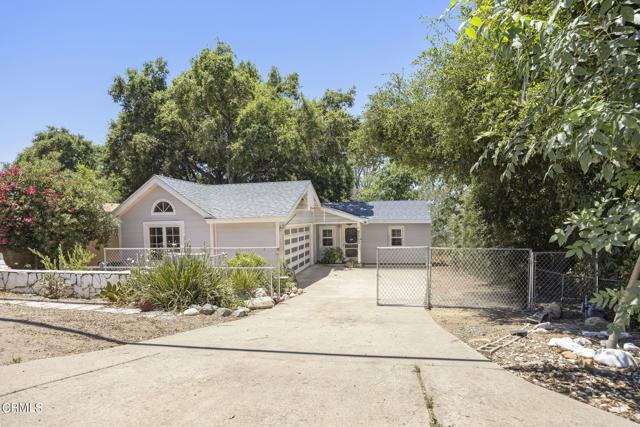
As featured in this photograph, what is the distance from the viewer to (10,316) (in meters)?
7.59

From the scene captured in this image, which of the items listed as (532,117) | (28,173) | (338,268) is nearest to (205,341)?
(532,117)

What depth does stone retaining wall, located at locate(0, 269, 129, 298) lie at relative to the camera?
401 inches

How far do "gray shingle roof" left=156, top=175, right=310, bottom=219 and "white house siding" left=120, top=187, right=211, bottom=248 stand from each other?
1.78 ft

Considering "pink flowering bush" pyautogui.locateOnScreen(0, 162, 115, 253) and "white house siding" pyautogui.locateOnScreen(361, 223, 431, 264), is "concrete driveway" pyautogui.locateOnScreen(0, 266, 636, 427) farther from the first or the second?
"white house siding" pyautogui.locateOnScreen(361, 223, 431, 264)

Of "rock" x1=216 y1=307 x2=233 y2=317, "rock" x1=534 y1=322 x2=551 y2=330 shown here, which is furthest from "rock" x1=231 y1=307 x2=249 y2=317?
"rock" x1=534 y1=322 x2=551 y2=330

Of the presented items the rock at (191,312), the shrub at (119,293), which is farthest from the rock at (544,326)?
the shrub at (119,293)

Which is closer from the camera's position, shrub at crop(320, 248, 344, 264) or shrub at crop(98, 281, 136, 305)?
shrub at crop(98, 281, 136, 305)

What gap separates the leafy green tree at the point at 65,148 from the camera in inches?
1350

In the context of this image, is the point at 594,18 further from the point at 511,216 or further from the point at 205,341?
the point at 511,216

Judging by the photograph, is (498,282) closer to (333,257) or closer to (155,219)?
(333,257)

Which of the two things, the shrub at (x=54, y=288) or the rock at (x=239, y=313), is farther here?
the shrub at (x=54, y=288)

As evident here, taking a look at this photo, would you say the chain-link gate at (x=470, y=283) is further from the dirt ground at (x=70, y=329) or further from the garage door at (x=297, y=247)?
the dirt ground at (x=70, y=329)

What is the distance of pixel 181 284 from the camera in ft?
30.1

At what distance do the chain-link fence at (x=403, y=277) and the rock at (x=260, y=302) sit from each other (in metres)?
2.87
